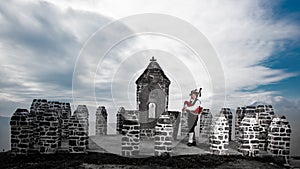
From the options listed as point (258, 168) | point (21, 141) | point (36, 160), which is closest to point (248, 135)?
point (258, 168)

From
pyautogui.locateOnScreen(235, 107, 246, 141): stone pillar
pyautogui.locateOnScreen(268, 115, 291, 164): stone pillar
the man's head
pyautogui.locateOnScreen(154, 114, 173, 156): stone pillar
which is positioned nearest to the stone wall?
pyautogui.locateOnScreen(154, 114, 173, 156): stone pillar

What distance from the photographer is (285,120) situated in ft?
47.5

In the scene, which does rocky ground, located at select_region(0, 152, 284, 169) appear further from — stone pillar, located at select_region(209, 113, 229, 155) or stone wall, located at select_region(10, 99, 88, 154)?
stone pillar, located at select_region(209, 113, 229, 155)

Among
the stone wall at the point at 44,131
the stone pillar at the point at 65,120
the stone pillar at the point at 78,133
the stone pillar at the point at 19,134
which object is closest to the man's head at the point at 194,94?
the stone wall at the point at 44,131

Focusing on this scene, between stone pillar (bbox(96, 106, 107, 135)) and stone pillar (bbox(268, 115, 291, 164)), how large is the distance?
42.7 feet

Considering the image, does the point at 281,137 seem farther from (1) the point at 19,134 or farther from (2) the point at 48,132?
(1) the point at 19,134

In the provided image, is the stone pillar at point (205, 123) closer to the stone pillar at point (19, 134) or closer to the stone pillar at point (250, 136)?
the stone pillar at point (250, 136)

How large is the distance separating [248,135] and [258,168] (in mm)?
2834

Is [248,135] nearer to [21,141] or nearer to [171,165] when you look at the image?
[171,165]

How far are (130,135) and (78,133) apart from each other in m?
2.77

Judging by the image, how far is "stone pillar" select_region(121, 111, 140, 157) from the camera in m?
13.2

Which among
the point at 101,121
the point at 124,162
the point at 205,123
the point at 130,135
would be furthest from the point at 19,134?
the point at 205,123

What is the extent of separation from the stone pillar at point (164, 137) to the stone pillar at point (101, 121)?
33.2 feet

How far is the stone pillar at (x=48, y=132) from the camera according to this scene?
14062mm
